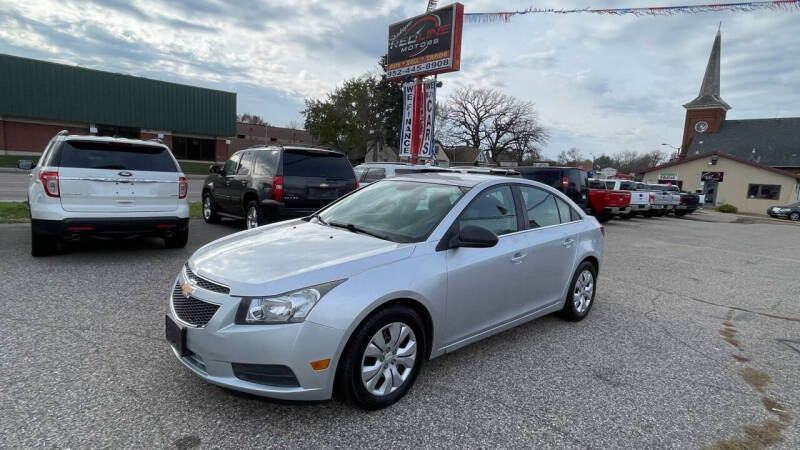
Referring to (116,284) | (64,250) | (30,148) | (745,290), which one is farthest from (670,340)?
(30,148)

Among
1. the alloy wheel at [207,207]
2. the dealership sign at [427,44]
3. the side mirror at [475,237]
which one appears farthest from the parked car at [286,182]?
the dealership sign at [427,44]

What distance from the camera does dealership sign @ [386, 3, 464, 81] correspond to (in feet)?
64.2

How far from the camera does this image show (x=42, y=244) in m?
5.99

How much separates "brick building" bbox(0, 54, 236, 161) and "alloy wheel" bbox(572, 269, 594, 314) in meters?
35.9

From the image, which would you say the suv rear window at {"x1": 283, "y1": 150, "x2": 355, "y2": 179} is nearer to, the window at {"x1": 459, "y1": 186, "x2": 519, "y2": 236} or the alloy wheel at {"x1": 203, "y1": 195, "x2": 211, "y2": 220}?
the alloy wheel at {"x1": 203, "y1": 195, "x2": 211, "y2": 220}

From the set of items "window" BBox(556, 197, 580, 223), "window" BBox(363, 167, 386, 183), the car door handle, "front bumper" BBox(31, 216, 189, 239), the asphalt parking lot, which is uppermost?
"window" BBox(363, 167, 386, 183)

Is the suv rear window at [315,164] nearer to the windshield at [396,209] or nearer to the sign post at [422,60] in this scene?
the windshield at [396,209]

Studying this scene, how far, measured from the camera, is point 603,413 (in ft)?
9.78

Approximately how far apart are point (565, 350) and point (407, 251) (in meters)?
1.96

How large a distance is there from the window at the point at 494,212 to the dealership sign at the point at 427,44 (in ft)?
56.1

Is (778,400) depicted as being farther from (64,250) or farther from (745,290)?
(64,250)

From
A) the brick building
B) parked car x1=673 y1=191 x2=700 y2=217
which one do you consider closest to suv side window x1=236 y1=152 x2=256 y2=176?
parked car x1=673 y1=191 x2=700 y2=217

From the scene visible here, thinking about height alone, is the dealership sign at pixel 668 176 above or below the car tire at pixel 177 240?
above

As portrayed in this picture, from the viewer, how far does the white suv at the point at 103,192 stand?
5672 mm
